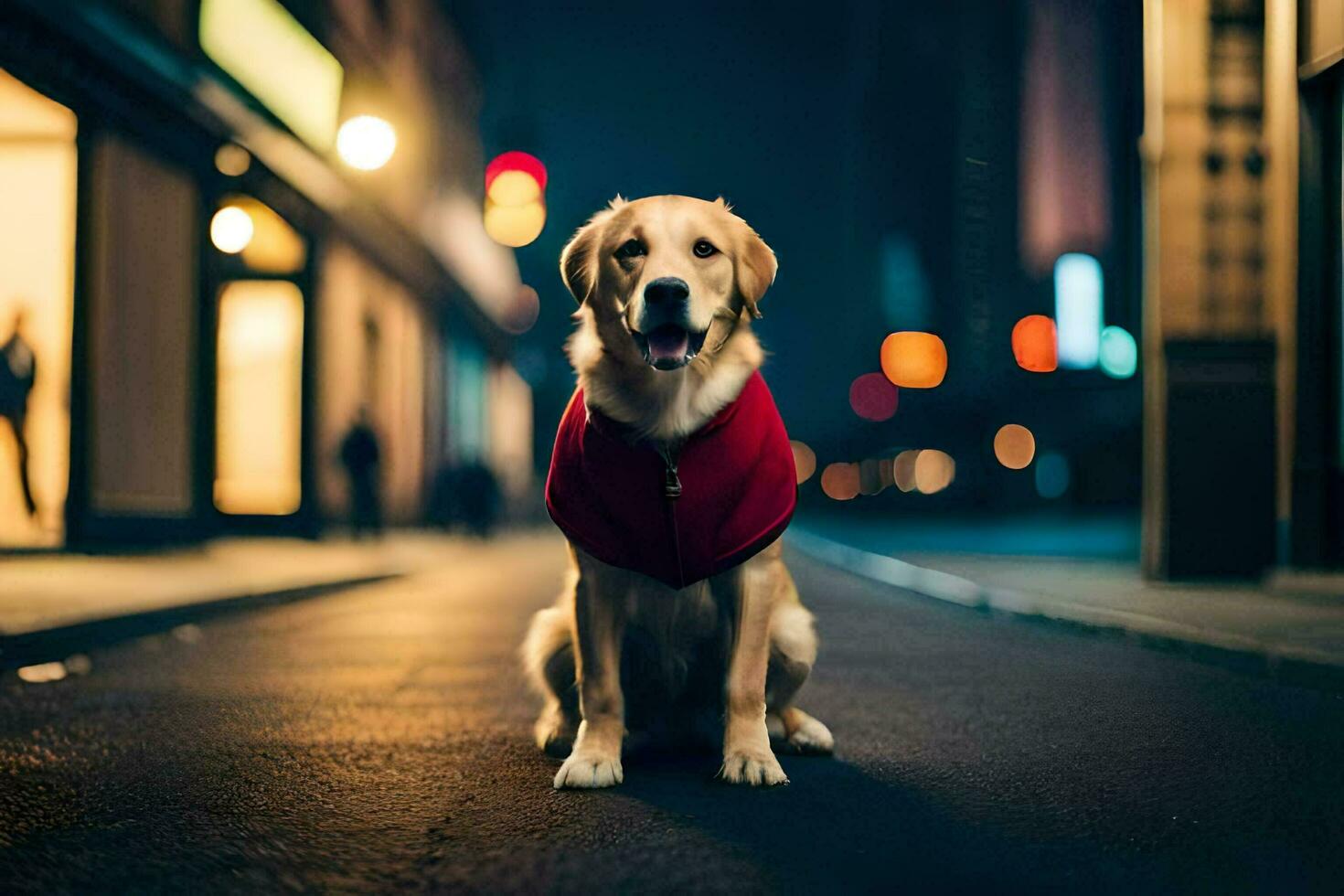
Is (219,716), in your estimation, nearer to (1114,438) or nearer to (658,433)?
(658,433)

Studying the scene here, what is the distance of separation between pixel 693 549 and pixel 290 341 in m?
18.0

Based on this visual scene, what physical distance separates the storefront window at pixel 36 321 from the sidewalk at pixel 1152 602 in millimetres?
8732

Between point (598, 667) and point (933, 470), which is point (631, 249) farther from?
point (933, 470)

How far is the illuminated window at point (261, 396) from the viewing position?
66.6 ft

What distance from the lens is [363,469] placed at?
19.4m

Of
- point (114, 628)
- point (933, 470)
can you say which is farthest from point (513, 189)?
point (933, 470)

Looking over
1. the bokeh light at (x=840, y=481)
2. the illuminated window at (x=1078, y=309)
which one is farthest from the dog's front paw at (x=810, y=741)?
the bokeh light at (x=840, y=481)

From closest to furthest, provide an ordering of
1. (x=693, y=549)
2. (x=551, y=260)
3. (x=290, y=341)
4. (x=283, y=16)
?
(x=693, y=549), (x=283, y=16), (x=290, y=341), (x=551, y=260)

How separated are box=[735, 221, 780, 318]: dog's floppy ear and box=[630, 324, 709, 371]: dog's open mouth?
0.28 m

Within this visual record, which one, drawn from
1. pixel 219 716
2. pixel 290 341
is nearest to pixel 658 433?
pixel 219 716

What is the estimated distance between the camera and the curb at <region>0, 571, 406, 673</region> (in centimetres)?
706

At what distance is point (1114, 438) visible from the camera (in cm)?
5253

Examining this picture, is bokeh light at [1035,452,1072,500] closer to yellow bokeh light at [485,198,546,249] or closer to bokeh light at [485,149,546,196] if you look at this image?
bokeh light at [485,149,546,196]

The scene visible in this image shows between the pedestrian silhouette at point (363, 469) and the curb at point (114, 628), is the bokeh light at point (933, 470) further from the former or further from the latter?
the curb at point (114, 628)
